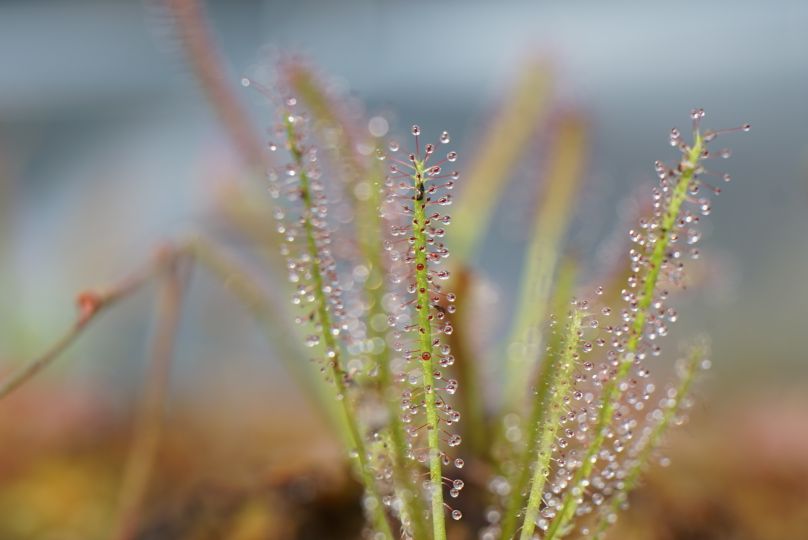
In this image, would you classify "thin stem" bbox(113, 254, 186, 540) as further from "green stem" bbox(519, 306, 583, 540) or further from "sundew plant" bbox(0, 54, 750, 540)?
"green stem" bbox(519, 306, 583, 540)

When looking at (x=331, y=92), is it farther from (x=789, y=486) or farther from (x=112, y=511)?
(x=789, y=486)

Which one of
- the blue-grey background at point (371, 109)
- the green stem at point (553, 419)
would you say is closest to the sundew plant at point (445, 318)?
the green stem at point (553, 419)

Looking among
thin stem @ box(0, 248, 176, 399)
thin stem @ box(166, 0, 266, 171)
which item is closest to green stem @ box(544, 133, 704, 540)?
thin stem @ box(0, 248, 176, 399)

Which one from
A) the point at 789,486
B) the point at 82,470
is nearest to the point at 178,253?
the point at 82,470

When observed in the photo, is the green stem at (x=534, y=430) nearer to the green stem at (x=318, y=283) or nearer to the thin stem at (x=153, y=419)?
the green stem at (x=318, y=283)

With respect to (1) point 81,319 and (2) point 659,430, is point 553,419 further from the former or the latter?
(1) point 81,319

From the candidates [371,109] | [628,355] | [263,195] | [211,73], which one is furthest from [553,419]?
[371,109]
